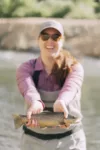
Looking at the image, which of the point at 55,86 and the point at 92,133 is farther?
the point at 92,133

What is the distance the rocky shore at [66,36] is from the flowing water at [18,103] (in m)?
0.71

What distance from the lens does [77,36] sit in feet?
60.8

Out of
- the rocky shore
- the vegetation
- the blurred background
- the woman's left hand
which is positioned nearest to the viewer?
the woman's left hand

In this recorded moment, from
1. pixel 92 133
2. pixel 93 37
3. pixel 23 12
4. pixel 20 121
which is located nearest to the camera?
pixel 20 121

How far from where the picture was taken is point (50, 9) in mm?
21969

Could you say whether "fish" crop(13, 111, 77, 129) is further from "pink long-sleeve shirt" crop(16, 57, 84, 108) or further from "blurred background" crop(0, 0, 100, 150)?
"blurred background" crop(0, 0, 100, 150)

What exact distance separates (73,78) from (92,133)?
14.5 feet

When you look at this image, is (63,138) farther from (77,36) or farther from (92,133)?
(77,36)

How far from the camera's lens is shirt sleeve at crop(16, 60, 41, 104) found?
329cm

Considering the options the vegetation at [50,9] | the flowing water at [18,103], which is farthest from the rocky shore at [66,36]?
the vegetation at [50,9]

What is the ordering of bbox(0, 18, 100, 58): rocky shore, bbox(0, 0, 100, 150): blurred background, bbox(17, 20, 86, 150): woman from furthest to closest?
1. bbox(0, 18, 100, 58): rocky shore
2. bbox(0, 0, 100, 150): blurred background
3. bbox(17, 20, 86, 150): woman

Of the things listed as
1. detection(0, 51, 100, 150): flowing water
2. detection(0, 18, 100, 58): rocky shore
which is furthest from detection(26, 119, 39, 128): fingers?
detection(0, 18, 100, 58): rocky shore

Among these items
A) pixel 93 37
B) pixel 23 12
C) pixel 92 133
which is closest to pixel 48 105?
pixel 92 133

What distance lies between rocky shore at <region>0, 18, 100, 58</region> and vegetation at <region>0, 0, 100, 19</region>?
1.88 metres
